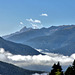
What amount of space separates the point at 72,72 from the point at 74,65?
63.7 inches

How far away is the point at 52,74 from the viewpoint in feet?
147

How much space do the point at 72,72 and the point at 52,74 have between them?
13.1ft

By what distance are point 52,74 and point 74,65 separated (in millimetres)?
4188

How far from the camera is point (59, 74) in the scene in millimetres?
42406

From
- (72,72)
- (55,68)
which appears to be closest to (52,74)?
(55,68)

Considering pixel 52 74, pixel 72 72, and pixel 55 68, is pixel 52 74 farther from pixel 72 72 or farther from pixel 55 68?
pixel 72 72

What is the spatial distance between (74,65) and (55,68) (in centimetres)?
351

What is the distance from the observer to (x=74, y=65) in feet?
143

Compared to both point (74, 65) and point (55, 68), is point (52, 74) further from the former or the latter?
point (74, 65)

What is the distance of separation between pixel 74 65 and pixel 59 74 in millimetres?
3139

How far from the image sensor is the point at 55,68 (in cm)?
4503
